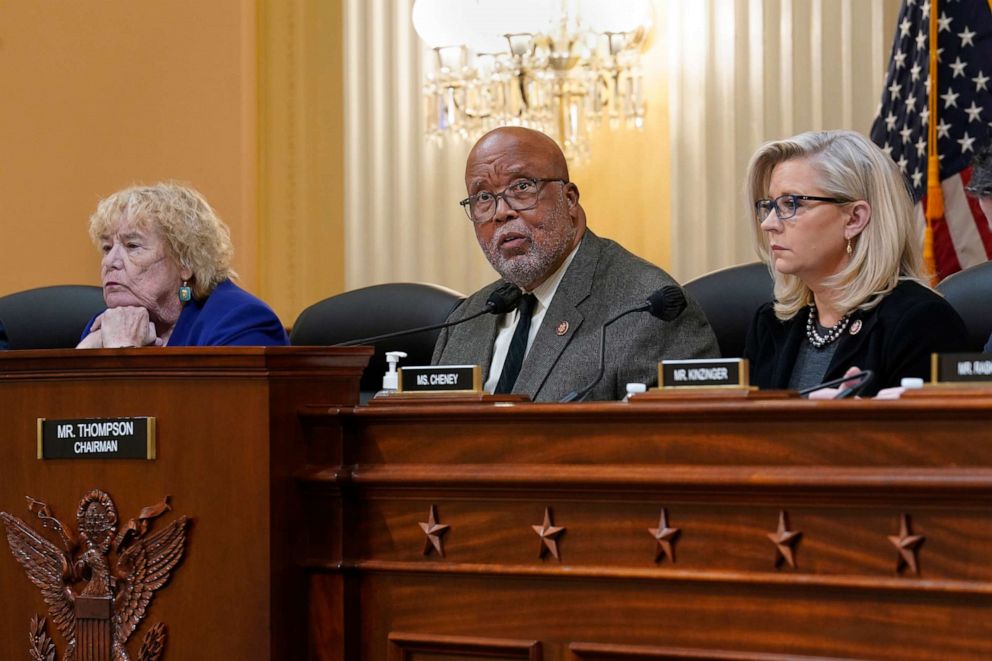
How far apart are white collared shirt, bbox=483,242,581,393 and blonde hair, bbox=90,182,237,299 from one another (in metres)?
0.72

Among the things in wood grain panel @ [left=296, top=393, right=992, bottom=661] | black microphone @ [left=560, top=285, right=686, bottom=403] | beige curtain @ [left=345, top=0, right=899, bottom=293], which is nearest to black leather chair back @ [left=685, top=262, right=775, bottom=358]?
black microphone @ [left=560, top=285, right=686, bottom=403]

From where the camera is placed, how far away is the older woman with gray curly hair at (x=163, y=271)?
3.35 m

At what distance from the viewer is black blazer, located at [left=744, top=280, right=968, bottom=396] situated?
8.33 feet

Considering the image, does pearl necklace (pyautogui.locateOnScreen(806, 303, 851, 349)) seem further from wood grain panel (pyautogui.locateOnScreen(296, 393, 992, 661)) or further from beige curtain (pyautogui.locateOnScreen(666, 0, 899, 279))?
beige curtain (pyautogui.locateOnScreen(666, 0, 899, 279))

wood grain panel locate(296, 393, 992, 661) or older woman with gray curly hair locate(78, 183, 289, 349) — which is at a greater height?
older woman with gray curly hair locate(78, 183, 289, 349)

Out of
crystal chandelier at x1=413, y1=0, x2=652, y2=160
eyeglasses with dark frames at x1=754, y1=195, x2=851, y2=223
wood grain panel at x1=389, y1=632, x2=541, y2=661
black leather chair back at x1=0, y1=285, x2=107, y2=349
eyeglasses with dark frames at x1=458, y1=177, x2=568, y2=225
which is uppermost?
crystal chandelier at x1=413, y1=0, x2=652, y2=160

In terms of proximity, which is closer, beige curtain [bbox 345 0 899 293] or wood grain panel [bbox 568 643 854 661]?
wood grain panel [bbox 568 643 854 661]

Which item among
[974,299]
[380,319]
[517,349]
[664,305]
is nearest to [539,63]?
[380,319]

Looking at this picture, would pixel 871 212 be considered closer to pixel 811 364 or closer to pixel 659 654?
pixel 811 364

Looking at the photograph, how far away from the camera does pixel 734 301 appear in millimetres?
3299

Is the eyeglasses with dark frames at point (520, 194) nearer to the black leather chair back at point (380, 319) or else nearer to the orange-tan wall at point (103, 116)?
the black leather chair back at point (380, 319)

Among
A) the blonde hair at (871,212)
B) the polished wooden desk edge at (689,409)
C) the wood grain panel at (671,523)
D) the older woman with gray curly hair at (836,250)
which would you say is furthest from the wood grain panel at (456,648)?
the blonde hair at (871,212)

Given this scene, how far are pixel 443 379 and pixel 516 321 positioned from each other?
1.07 metres

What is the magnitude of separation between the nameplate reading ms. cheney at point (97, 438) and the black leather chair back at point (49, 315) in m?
1.86
